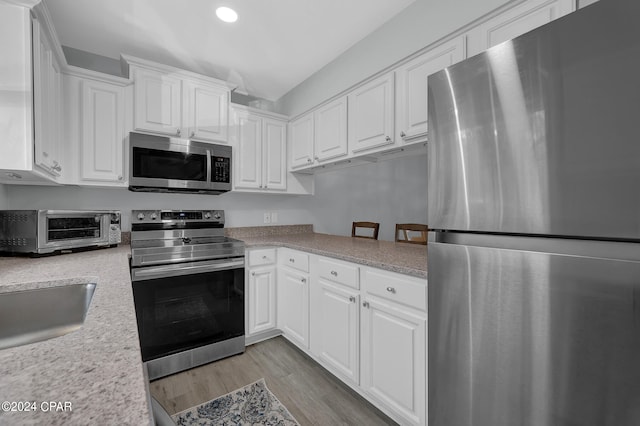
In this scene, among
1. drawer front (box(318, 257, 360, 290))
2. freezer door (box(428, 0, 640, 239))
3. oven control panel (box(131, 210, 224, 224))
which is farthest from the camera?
oven control panel (box(131, 210, 224, 224))

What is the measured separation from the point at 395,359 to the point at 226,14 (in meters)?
2.36

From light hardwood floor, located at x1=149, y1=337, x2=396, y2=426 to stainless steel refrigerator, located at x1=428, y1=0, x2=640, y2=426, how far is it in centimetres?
77

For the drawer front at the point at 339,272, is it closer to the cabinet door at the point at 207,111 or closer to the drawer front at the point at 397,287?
the drawer front at the point at 397,287

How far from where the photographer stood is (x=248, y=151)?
110 inches

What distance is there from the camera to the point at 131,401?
0.42m

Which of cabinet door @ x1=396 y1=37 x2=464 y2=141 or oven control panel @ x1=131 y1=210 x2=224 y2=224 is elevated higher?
cabinet door @ x1=396 y1=37 x2=464 y2=141

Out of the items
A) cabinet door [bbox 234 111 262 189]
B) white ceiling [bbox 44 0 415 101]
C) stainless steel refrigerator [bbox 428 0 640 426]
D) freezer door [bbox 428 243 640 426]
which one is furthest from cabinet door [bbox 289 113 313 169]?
freezer door [bbox 428 243 640 426]

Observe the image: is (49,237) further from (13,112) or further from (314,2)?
(314,2)

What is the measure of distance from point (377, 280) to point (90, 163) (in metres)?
2.19

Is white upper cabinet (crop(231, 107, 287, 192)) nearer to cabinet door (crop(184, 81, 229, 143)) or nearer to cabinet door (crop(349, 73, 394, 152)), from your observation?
cabinet door (crop(184, 81, 229, 143))

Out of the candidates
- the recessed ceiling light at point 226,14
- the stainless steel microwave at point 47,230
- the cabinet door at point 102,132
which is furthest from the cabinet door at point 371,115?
the stainless steel microwave at point 47,230

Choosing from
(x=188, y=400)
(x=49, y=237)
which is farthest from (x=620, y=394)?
(x=49, y=237)

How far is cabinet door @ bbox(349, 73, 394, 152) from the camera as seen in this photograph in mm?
1940

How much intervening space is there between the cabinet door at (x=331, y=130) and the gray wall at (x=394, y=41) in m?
0.13
